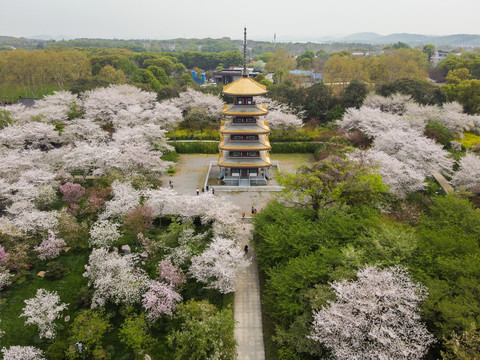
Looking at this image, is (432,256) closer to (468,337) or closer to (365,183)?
(468,337)

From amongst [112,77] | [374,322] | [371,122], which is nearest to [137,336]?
[374,322]

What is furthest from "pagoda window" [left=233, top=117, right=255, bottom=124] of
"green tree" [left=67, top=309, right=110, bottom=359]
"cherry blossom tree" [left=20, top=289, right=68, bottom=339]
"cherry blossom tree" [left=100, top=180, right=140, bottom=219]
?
"cherry blossom tree" [left=20, top=289, right=68, bottom=339]

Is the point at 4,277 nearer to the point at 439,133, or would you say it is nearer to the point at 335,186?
the point at 335,186

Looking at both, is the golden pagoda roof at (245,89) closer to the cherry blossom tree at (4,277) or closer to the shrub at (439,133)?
the shrub at (439,133)

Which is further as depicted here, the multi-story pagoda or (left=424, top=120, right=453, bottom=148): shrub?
(left=424, top=120, right=453, bottom=148): shrub

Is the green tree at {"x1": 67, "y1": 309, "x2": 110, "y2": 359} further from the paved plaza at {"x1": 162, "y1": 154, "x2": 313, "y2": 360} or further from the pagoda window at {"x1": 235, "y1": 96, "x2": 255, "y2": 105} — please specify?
the pagoda window at {"x1": 235, "y1": 96, "x2": 255, "y2": 105}
